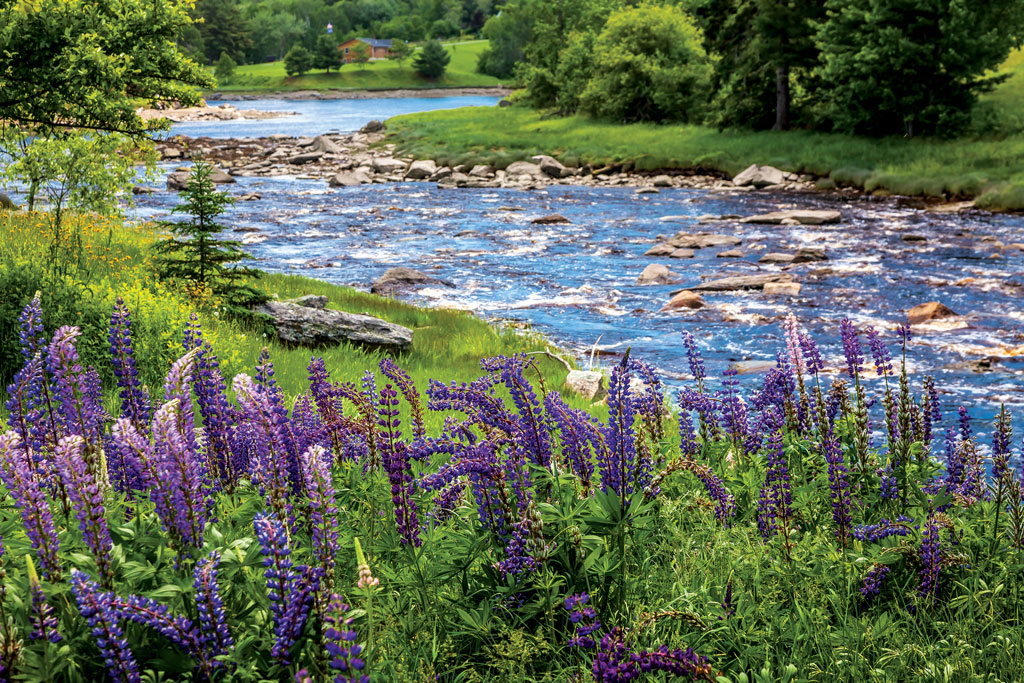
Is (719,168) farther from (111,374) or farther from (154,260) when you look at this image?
(111,374)

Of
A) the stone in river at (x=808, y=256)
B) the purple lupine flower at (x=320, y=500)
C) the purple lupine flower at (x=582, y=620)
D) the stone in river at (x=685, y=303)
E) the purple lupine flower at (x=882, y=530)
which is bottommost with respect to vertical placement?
the stone in river at (x=685, y=303)

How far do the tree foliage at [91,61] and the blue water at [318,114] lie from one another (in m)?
55.9

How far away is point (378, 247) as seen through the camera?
25141 millimetres

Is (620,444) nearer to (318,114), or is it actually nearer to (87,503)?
(87,503)

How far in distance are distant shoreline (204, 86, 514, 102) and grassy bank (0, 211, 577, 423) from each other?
119 meters

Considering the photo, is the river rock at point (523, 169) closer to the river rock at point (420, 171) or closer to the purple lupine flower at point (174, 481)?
the river rock at point (420, 171)

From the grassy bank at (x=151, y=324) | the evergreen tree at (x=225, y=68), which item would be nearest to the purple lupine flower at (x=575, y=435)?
the grassy bank at (x=151, y=324)

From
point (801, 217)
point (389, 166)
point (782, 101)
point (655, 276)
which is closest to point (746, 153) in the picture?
point (782, 101)

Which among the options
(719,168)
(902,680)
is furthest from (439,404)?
(719,168)

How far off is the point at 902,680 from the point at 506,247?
21.9m

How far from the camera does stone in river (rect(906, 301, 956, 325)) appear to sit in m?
15.3

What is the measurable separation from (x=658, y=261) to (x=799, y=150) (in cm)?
1866

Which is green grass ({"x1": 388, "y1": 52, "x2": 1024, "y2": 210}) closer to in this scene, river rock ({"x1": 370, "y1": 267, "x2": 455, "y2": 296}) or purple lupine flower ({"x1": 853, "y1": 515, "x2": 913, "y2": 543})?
river rock ({"x1": 370, "y1": 267, "x2": 455, "y2": 296})

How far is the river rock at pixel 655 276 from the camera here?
65.1 ft
